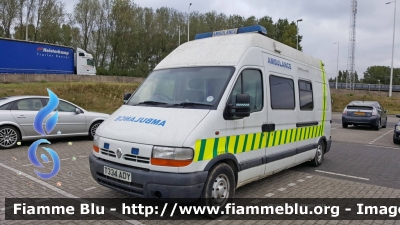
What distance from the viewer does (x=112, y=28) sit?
46688 millimetres

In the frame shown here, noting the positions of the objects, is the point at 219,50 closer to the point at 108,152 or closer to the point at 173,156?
the point at 173,156

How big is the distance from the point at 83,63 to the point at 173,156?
29.4 meters

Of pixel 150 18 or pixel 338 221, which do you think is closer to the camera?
pixel 338 221

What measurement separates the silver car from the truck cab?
21.6 m

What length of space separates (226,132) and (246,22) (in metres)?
63.0

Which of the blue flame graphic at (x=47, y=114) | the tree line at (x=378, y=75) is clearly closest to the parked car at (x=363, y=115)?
the blue flame graphic at (x=47, y=114)

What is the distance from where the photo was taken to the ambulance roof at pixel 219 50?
4.82 meters

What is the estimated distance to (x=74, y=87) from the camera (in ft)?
73.4

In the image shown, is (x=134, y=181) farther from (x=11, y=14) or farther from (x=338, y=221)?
(x=11, y=14)

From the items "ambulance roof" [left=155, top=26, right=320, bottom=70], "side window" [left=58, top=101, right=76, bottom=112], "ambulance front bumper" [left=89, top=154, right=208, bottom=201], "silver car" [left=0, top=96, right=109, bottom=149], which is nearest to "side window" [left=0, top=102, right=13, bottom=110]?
"silver car" [left=0, top=96, right=109, bottom=149]

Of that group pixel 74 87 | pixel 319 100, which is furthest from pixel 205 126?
pixel 74 87

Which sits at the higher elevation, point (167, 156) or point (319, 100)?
point (319, 100)

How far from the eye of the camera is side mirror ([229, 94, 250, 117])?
4.15 metres

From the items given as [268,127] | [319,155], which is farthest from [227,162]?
[319,155]
